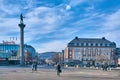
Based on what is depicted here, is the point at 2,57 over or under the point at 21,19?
under

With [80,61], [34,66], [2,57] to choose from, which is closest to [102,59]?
[80,61]

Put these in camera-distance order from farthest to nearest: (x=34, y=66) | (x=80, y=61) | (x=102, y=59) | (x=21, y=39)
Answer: (x=80, y=61)
(x=102, y=59)
(x=21, y=39)
(x=34, y=66)

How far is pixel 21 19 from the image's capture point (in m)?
126

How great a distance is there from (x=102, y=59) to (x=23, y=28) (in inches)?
2566

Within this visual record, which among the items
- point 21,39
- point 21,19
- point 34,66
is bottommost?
point 34,66

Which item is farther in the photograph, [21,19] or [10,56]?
[10,56]

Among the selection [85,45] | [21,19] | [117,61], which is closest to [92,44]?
[85,45]

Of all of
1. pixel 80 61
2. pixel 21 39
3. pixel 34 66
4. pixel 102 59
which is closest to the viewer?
pixel 34 66

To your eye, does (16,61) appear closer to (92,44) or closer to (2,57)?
(2,57)

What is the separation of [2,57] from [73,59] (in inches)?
1651

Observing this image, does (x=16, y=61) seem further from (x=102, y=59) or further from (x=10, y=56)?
(x=102, y=59)

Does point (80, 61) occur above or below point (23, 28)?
below

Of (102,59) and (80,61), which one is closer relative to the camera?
(102,59)

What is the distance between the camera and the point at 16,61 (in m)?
180
